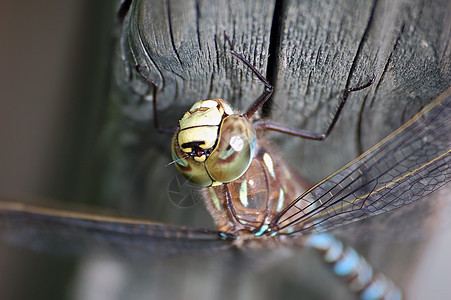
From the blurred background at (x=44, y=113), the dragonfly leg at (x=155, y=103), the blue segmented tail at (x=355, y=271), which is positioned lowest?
the blue segmented tail at (x=355, y=271)

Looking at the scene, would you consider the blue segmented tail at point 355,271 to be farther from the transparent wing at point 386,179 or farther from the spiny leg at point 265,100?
the spiny leg at point 265,100

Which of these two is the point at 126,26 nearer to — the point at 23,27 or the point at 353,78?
the point at 353,78

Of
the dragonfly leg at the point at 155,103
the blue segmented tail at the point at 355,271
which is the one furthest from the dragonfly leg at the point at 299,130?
the blue segmented tail at the point at 355,271

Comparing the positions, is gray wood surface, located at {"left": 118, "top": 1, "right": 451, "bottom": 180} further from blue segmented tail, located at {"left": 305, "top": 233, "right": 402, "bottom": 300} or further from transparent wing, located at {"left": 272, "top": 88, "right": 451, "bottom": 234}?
blue segmented tail, located at {"left": 305, "top": 233, "right": 402, "bottom": 300}

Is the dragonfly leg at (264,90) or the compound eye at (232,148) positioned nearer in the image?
the dragonfly leg at (264,90)

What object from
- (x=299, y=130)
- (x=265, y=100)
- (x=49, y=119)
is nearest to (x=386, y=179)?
(x=299, y=130)

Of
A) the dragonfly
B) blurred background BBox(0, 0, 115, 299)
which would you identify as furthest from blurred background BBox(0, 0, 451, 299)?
the dragonfly
